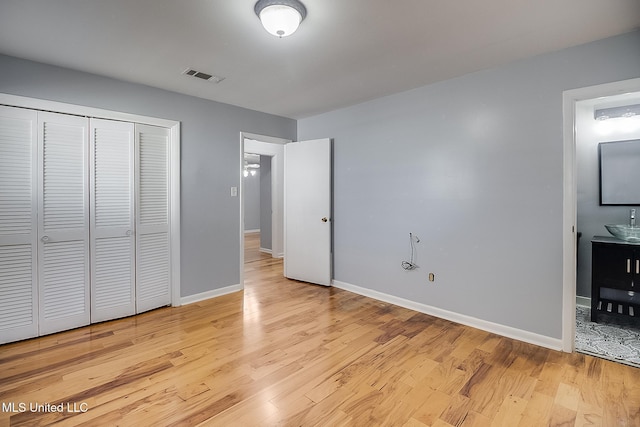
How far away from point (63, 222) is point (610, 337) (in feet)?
16.9

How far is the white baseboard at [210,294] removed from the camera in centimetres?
366

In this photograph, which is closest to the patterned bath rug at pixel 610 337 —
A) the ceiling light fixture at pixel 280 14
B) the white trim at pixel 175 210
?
the ceiling light fixture at pixel 280 14

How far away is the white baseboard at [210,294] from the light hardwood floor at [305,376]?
42 centimetres

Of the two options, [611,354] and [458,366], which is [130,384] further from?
[611,354]

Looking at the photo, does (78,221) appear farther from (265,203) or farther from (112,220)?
A: (265,203)

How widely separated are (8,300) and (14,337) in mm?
339

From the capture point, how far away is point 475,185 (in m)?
2.99

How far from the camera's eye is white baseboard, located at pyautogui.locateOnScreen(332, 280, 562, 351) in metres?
2.60

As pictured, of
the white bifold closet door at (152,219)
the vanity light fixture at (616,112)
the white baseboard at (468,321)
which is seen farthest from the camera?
the white bifold closet door at (152,219)

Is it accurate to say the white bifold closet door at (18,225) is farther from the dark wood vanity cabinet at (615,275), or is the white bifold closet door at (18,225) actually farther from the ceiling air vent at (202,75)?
the dark wood vanity cabinet at (615,275)

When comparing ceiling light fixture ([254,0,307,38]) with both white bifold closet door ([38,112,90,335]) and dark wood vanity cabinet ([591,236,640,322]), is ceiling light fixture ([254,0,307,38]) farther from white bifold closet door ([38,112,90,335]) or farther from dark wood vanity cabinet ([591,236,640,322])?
dark wood vanity cabinet ([591,236,640,322])

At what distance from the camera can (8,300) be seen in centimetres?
264

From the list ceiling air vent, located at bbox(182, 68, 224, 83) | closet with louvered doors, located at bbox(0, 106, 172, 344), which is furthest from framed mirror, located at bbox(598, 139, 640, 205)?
closet with louvered doors, located at bbox(0, 106, 172, 344)

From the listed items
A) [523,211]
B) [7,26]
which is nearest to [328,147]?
[523,211]
